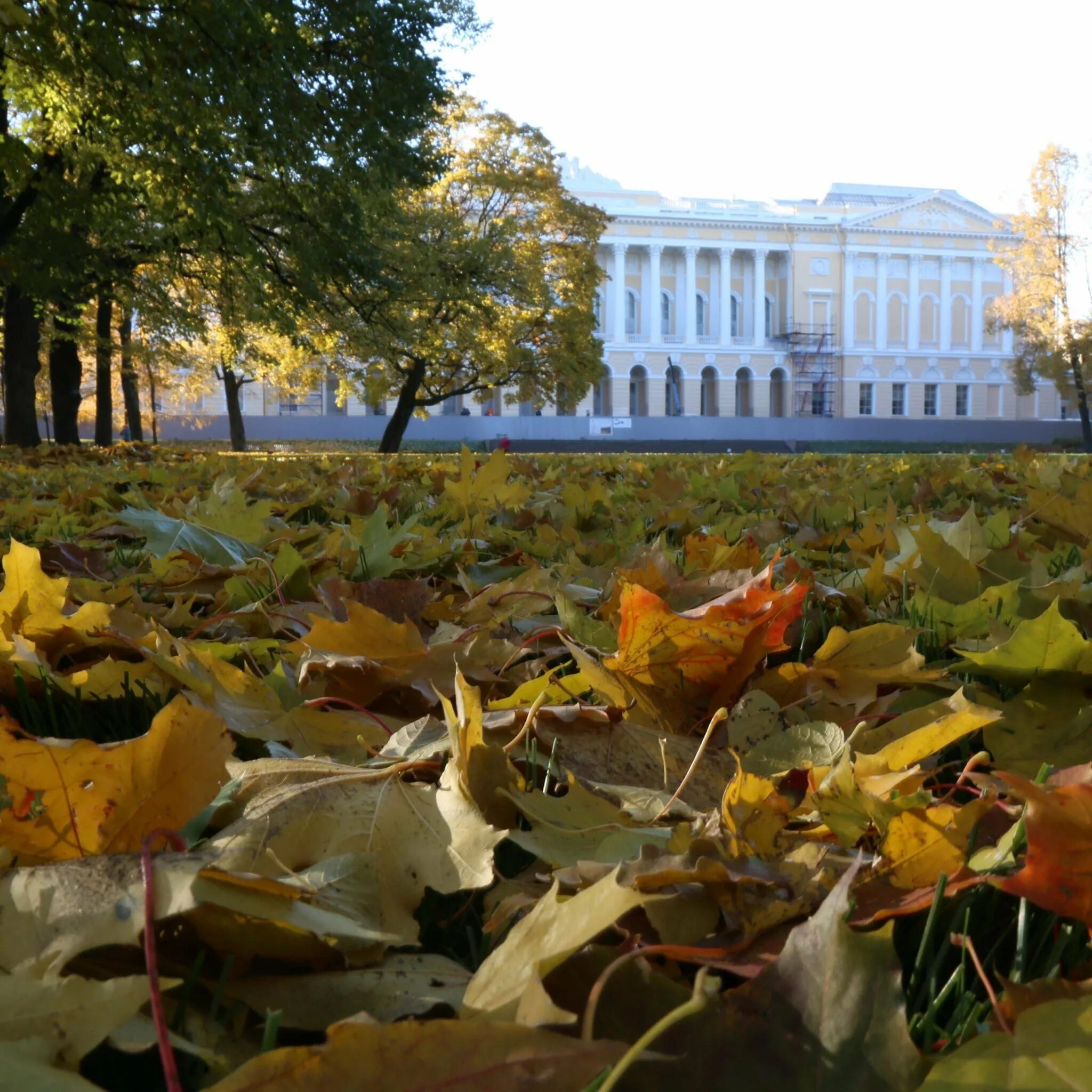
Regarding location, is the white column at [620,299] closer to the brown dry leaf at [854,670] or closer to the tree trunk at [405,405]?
the tree trunk at [405,405]

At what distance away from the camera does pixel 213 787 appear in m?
0.57

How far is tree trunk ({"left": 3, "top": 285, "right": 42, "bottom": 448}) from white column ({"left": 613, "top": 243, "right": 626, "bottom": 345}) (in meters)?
40.9

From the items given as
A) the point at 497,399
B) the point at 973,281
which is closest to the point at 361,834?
the point at 497,399

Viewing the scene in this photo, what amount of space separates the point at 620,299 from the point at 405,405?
31.9 metres

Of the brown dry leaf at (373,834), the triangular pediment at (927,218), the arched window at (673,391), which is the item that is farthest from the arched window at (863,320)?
the brown dry leaf at (373,834)

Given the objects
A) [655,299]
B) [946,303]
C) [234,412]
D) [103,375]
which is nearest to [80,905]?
[103,375]

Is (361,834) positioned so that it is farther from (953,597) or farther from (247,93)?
(247,93)

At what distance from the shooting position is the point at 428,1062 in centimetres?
36

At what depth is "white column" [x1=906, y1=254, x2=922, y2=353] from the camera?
175ft

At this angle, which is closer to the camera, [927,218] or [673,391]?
[927,218]

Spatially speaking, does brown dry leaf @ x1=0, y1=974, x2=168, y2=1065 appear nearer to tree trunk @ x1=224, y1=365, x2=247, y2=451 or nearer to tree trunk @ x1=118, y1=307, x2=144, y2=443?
tree trunk @ x1=118, y1=307, x2=144, y2=443

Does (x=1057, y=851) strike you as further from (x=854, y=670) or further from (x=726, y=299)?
(x=726, y=299)

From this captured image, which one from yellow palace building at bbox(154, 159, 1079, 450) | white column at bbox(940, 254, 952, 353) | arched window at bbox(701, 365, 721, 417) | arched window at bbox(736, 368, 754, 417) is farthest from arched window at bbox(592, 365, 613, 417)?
white column at bbox(940, 254, 952, 353)

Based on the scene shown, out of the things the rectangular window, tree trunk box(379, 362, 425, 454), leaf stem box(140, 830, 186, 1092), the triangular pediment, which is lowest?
leaf stem box(140, 830, 186, 1092)
